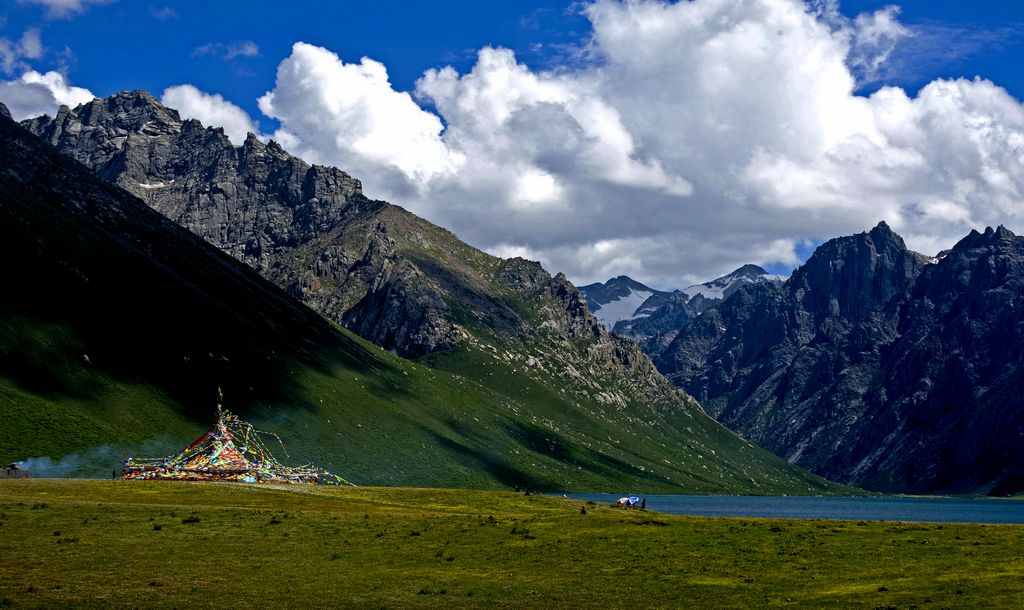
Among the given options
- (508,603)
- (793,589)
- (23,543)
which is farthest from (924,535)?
(23,543)

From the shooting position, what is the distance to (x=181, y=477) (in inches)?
5133

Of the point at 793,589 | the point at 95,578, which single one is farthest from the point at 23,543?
the point at 793,589

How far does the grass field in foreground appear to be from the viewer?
167ft

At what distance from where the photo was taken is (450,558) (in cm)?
6738

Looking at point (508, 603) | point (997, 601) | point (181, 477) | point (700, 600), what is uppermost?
point (997, 601)

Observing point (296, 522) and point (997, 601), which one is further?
point (296, 522)

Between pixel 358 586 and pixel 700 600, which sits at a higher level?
pixel 700 600

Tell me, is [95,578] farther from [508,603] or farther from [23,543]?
[508,603]

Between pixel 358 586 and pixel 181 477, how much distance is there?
84065 millimetres

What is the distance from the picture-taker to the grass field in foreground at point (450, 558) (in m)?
50.9

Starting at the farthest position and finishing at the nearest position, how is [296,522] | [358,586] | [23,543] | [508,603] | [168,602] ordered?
[296,522] < [23,543] < [358,586] < [508,603] < [168,602]

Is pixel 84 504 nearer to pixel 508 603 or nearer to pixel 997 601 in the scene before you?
pixel 508 603

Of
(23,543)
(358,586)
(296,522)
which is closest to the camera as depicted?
(358,586)

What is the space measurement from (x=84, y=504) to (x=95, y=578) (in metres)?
32.2
